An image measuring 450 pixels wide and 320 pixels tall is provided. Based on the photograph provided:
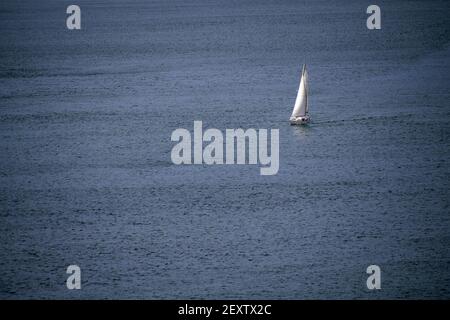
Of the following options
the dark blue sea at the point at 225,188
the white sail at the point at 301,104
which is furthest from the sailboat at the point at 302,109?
the dark blue sea at the point at 225,188

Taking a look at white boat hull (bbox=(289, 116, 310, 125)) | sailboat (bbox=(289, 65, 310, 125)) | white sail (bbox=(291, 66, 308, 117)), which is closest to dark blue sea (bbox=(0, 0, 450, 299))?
white boat hull (bbox=(289, 116, 310, 125))

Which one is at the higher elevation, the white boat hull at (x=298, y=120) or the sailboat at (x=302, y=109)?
the sailboat at (x=302, y=109)

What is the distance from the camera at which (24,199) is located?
64188mm

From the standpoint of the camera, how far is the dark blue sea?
167 ft

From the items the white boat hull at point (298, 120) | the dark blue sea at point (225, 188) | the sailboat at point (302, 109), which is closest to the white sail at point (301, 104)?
the sailboat at point (302, 109)

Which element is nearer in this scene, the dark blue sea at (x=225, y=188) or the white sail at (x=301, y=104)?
the dark blue sea at (x=225, y=188)

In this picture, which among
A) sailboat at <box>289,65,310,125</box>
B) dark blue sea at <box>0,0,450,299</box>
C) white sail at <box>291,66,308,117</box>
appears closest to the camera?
dark blue sea at <box>0,0,450,299</box>

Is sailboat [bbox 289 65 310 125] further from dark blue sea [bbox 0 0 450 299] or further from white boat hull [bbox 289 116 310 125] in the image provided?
dark blue sea [bbox 0 0 450 299]

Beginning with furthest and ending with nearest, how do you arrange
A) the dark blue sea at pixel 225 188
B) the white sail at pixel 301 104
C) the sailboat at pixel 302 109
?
the white sail at pixel 301 104, the sailboat at pixel 302 109, the dark blue sea at pixel 225 188

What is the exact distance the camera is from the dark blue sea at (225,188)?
167ft

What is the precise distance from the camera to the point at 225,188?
2611 inches

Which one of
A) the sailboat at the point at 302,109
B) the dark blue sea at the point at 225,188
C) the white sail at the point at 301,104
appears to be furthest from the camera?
the white sail at the point at 301,104

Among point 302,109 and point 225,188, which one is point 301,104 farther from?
point 225,188

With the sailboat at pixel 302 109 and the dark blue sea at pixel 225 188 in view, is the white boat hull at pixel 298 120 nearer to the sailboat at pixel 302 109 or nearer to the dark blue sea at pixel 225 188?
the sailboat at pixel 302 109
